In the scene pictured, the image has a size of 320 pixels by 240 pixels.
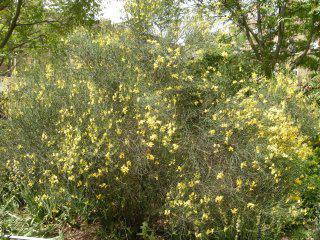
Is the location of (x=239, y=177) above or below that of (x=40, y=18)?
below

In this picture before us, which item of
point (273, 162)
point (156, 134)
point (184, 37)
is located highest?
point (184, 37)

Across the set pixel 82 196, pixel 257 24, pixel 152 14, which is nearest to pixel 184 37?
pixel 152 14

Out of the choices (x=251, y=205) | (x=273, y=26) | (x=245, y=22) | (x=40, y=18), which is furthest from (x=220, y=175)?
(x=40, y=18)

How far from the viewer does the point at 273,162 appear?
433cm

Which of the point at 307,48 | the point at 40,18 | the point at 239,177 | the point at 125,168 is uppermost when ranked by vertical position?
the point at 40,18

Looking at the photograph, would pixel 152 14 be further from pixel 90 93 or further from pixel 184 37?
pixel 90 93

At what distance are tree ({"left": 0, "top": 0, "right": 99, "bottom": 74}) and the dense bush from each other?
5650mm

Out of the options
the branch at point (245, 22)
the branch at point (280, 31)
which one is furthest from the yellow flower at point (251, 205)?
the branch at point (280, 31)

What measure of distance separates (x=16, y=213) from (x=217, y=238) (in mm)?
3281

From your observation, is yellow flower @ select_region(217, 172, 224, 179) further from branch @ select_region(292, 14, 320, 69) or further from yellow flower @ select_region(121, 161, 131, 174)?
branch @ select_region(292, 14, 320, 69)

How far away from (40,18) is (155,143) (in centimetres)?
851

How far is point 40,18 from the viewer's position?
11141 mm

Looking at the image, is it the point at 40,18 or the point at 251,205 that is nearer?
the point at 251,205

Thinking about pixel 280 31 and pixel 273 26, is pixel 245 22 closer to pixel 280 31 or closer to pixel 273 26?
pixel 273 26
